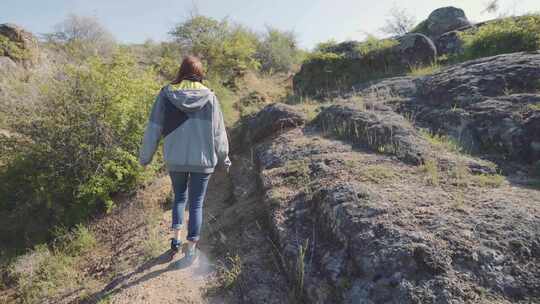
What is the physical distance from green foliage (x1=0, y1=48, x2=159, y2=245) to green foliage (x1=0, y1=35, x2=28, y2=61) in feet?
34.8

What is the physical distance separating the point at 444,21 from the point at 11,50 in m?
18.0

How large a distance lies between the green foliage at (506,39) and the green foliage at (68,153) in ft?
25.6

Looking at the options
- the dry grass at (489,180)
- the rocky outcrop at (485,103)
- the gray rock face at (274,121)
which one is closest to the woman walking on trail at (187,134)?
the gray rock face at (274,121)

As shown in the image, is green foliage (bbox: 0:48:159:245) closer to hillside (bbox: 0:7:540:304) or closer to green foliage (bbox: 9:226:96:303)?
hillside (bbox: 0:7:540:304)

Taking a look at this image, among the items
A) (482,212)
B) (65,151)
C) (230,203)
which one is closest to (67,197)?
(65,151)

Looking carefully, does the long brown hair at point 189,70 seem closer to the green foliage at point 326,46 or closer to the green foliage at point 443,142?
the green foliage at point 443,142

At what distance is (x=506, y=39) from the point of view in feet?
21.5

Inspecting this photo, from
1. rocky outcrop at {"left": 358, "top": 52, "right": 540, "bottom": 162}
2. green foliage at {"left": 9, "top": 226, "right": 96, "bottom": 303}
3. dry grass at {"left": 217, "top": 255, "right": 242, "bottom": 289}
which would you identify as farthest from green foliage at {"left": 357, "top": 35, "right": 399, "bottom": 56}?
green foliage at {"left": 9, "top": 226, "right": 96, "bottom": 303}

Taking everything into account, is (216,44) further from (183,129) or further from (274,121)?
(183,129)

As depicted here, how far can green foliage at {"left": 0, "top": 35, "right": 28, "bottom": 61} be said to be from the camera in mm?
12005

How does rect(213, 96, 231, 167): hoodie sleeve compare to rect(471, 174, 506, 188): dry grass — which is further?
rect(213, 96, 231, 167): hoodie sleeve

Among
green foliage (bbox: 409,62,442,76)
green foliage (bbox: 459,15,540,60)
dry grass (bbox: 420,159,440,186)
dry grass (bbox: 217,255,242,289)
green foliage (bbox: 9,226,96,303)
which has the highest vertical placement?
green foliage (bbox: 459,15,540,60)

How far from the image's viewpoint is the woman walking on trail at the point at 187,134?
290cm

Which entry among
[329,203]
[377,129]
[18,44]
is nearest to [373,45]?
[377,129]
